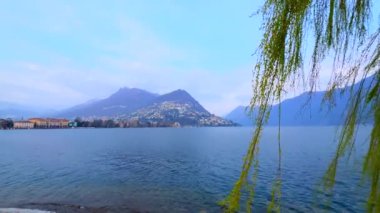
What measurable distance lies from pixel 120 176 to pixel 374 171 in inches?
1751

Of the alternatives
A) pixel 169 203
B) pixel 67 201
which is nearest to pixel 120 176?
pixel 67 201

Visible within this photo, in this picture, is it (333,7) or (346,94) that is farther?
(346,94)

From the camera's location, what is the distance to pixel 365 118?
286 centimetres

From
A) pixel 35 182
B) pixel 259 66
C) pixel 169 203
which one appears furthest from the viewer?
pixel 35 182

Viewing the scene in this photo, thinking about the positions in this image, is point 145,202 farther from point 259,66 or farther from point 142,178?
point 259,66

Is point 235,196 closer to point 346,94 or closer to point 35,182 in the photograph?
point 346,94

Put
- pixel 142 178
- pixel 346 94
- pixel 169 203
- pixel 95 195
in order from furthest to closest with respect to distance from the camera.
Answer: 1. pixel 142 178
2. pixel 95 195
3. pixel 169 203
4. pixel 346 94

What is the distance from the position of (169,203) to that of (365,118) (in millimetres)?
27877

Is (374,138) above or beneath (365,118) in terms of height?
beneath

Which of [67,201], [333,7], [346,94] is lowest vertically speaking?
[67,201]

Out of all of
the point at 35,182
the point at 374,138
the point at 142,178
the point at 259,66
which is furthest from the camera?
the point at 142,178

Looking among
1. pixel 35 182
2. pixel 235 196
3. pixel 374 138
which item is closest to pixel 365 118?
pixel 374 138

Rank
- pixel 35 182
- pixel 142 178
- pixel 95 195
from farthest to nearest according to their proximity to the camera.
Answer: pixel 142 178 < pixel 35 182 < pixel 95 195

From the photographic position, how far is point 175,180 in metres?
41.3
